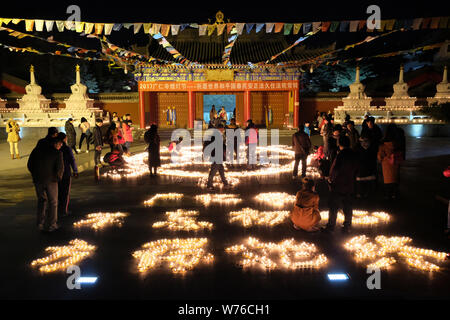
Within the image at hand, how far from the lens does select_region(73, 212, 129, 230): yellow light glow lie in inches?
276

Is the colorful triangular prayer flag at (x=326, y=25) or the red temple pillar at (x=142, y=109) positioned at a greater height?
the colorful triangular prayer flag at (x=326, y=25)

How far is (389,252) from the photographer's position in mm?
5762

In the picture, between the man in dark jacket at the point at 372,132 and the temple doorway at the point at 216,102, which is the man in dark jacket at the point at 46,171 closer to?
the man in dark jacket at the point at 372,132

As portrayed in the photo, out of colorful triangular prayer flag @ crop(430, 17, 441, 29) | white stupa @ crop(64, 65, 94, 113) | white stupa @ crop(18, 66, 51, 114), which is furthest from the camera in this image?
white stupa @ crop(18, 66, 51, 114)

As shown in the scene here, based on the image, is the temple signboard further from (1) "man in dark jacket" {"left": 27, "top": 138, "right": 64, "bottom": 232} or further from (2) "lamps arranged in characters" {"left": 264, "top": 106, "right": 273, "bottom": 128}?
(1) "man in dark jacket" {"left": 27, "top": 138, "right": 64, "bottom": 232}

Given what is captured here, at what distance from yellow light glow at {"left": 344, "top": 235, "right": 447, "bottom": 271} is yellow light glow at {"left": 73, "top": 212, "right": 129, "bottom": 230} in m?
4.11

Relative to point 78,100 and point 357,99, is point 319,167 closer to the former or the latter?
point 78,100

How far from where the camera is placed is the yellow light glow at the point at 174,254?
5.25m

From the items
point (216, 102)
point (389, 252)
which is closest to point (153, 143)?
point (389, 252)

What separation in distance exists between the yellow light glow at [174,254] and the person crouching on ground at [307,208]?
5.41 feet

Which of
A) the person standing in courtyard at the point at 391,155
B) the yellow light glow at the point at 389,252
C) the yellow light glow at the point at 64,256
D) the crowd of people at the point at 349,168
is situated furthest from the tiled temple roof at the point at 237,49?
the yellow light glow at the point at 64,256

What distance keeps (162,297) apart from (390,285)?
2.72 m

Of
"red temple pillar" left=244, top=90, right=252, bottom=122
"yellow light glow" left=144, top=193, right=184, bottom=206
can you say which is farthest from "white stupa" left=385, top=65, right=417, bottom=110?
"yellow light glow" left=144, top=193, right=184, bottom=206
